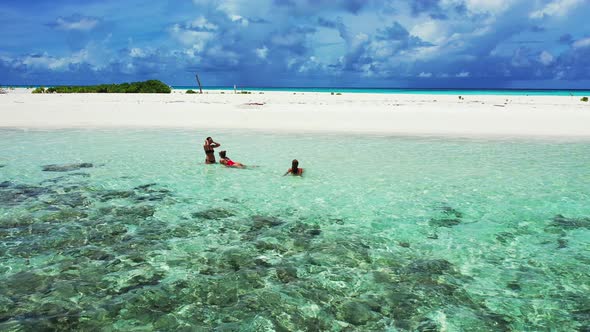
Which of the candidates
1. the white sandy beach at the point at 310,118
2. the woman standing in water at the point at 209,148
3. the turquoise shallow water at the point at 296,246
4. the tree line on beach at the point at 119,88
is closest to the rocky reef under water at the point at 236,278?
the turquoise shallow water at the point at 296,246

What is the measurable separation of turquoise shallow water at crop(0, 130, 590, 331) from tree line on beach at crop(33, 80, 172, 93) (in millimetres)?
41667

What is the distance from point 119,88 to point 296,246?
55088 millimetres

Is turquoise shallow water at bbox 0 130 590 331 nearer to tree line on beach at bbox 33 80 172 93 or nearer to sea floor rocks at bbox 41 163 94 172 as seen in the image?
sea floor rocks at bbox 41 163 94 172

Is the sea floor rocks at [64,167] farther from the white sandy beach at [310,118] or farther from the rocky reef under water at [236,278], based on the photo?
the white sandy beach at [310,118]

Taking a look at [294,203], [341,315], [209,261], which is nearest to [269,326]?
[341,315]

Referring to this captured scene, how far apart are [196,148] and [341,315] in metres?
16.3

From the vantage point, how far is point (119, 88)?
186 ft

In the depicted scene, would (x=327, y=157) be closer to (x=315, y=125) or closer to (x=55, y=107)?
(x=315, y=125)

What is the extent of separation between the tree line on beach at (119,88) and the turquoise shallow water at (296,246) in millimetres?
41667

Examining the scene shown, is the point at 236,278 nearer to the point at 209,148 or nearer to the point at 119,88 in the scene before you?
the point at 209,148

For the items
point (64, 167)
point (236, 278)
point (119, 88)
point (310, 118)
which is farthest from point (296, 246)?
point (119, 88)

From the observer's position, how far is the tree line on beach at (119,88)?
54531 mm

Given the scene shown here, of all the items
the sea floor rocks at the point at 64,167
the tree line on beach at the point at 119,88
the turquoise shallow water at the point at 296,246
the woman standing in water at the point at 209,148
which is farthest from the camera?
the tree line on beach at the point at 119,88

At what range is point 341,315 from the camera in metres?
5.97
